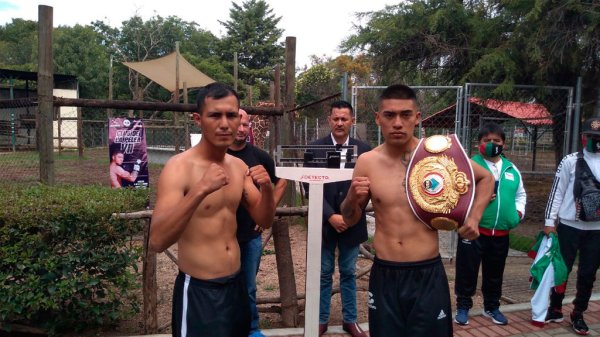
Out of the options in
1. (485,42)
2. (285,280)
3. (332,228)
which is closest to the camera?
(332,228)

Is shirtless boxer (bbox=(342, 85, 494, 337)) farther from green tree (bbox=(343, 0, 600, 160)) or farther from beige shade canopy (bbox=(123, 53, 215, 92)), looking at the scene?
beige shade canopy (bbox=(123, 53, 215, 92))

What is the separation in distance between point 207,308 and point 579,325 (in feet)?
11.4

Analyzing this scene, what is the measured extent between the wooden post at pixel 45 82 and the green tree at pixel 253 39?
3410 cm

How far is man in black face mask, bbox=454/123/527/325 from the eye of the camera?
14.2 feet

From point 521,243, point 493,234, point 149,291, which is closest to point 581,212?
point 493,234

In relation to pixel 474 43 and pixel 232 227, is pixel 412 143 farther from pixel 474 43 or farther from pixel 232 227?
pixel 474 43

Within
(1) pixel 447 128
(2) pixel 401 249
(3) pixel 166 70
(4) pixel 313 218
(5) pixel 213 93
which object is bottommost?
(2) pixel 401 249

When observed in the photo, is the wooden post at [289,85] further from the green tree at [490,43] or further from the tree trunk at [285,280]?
the green tree at [490,43]

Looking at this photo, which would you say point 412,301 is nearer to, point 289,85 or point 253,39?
point 289,85

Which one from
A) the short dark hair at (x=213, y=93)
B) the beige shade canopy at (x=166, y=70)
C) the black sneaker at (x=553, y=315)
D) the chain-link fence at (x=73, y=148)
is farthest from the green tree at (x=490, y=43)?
the beige shade canopy at (x=166, y=70)

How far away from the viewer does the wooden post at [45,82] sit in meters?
4.31

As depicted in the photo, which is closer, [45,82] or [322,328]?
[322,328]

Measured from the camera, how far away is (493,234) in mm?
4375

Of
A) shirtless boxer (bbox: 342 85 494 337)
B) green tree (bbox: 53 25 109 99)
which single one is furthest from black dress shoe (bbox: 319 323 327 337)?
green tree (bbox: 53 25 109 99)
